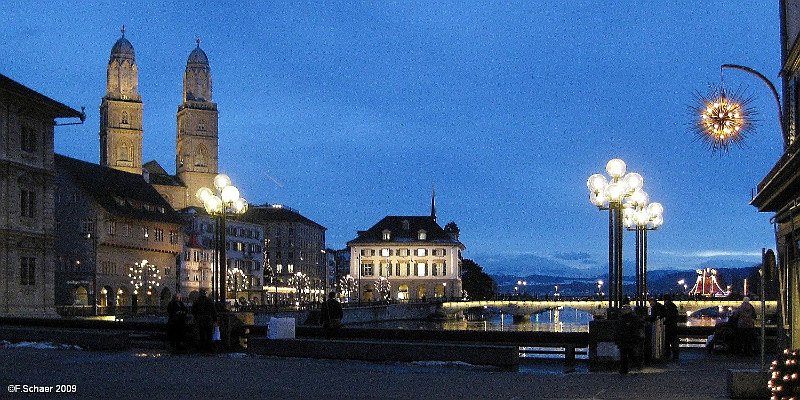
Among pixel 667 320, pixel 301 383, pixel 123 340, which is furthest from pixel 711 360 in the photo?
pixel 123 340

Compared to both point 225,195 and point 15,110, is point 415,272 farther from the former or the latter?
point 225,195

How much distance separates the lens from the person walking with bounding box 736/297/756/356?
30.6 metres

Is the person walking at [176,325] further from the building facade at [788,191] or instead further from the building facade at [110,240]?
the building facade at [110,240]

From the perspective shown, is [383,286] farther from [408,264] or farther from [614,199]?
[614,199]

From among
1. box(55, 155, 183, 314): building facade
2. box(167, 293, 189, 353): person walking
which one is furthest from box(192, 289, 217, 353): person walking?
box(55, 155, 183, 314): building facade

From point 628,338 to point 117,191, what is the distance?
9146 cm

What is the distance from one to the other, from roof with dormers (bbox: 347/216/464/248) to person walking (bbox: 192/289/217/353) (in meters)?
151

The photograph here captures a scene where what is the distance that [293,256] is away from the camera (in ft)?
603

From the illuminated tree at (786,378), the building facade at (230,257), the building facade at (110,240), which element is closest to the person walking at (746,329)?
the illuminated tree at (786,378)

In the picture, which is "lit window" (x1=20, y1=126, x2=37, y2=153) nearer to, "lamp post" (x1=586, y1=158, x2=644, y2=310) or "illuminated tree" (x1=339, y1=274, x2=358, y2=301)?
"lamp post" (x1=586, y1=158, x2=644, y2=310)

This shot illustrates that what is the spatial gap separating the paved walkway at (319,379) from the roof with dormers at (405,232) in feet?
507

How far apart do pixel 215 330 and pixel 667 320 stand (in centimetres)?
1171

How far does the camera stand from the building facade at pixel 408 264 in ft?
596

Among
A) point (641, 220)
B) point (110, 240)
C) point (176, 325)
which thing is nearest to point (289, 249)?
point (110, 240)
